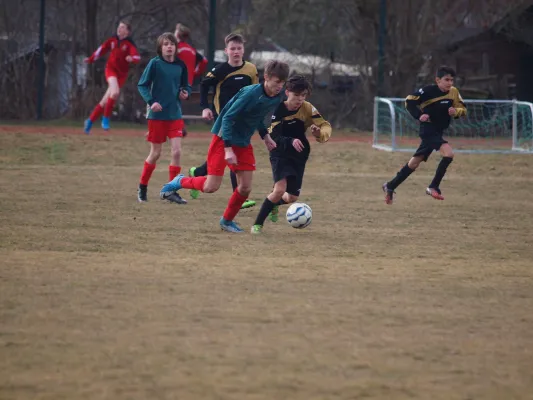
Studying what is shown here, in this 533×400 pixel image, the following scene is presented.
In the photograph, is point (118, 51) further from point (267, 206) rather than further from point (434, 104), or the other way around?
point (267, 206)

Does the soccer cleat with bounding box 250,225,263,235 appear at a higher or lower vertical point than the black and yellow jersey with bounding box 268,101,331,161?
lower

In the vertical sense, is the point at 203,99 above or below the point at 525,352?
above

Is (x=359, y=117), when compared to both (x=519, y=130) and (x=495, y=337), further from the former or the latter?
(x=495, y=337)

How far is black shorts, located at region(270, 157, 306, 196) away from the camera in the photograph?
1014 centimetres

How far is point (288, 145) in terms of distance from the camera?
10.1m

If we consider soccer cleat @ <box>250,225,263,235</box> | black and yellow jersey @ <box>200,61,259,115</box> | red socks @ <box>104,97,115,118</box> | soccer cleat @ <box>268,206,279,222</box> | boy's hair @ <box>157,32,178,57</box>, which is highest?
boy's hair @ <box>157,32,178,57</box>

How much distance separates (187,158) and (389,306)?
498 inches

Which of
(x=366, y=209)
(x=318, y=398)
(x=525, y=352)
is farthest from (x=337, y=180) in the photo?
(x=318, y=398)

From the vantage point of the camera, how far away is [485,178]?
17281 mm

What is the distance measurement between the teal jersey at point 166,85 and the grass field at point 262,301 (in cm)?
101

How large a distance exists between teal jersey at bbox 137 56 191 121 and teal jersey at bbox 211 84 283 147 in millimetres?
2713

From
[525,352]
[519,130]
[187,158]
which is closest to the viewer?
[525,352]

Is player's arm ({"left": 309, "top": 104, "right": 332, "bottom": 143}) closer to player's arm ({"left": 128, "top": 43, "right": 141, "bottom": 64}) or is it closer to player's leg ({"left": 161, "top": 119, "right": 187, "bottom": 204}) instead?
player's leg ({"left": 161, "top": 119, "right": 187, "bottom": 204})

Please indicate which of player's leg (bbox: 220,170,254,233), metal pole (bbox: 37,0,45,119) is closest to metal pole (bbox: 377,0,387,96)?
metal pole (bbox: 37,0,45,119)
